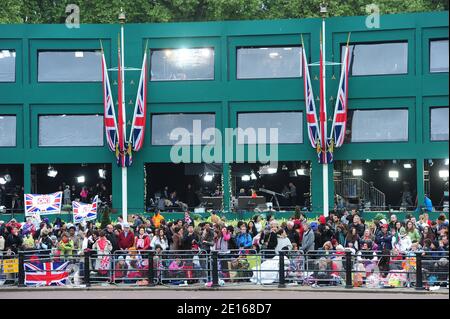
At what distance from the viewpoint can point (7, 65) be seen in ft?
150

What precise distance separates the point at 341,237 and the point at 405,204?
16.6 meters

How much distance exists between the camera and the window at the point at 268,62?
1769 inches

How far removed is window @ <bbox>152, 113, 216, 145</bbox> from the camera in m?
45.1

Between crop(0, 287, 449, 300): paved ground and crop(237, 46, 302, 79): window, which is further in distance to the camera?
crop(237, 46, 302, 79): window

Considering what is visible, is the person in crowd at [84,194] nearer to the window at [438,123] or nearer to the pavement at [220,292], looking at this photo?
the window at [438,123]

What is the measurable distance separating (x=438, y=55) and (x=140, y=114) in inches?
544

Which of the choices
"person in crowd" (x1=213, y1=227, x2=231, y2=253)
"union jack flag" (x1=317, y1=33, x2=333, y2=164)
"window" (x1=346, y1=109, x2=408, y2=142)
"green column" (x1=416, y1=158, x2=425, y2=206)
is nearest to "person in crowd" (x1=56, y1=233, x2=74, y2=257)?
"person in crowd" (x1=213, y1=227, x2=231, y2=253)

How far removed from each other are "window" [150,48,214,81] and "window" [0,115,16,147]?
7.00 meters

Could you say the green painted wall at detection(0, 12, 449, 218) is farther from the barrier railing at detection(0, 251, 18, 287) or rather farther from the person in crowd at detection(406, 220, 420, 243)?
the barrier railing at detection(0, 251, 18, 287)

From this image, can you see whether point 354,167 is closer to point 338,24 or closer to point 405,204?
point 405,204

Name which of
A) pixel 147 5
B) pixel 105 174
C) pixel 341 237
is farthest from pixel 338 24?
pixel 147 5

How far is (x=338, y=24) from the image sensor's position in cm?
4425

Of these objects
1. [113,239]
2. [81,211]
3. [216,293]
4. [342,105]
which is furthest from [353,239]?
[342,105]

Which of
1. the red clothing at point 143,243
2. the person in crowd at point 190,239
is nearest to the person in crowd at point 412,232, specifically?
the person in crowd at point 190,239
